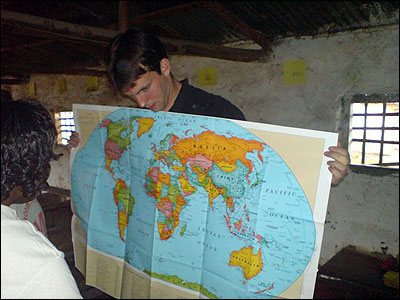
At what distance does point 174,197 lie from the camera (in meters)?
0.87

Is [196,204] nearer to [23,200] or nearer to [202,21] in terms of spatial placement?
[23,200]

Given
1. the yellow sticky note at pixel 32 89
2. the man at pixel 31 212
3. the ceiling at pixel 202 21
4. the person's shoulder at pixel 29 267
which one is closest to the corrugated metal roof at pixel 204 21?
the ceiling at pixel 202 21

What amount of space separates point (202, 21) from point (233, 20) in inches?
27.9

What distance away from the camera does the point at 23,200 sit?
0.85 metres

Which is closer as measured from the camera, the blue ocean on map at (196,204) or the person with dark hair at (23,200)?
the person with dark hair at (23,200)

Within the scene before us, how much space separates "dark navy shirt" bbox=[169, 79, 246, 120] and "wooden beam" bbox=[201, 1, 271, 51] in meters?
1.02

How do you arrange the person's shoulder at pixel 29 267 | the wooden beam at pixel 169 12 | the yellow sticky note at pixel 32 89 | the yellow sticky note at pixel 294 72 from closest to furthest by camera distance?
1. the person's shoulder at pixel 29 267
2. the wooden beam at pixel 169 12
3. the yellow sticky note at pixel 294 72
4. the yellow sticky note at pixel 32 89

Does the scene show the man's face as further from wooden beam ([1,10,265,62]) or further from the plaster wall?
the plaster wall

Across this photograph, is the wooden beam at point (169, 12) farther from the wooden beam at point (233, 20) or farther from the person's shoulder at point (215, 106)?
the person's shoulder at point (215, 106)

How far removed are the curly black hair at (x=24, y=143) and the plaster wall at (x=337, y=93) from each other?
2.28 metres

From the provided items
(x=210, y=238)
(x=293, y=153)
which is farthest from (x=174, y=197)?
(x=293, y=153)

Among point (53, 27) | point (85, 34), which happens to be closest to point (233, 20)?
point (85, 34)

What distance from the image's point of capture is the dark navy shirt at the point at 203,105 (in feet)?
3.77

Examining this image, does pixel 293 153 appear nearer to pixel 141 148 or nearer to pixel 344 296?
pixel 141 148
